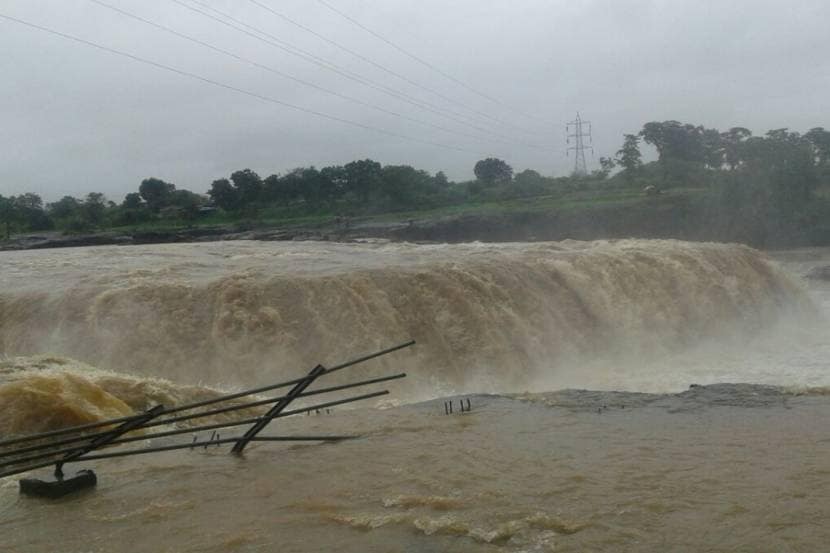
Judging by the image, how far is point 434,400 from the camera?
9805 millimetres

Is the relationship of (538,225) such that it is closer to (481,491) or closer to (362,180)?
(362,180)

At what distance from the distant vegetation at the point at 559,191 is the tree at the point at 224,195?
A: 0.06 meters

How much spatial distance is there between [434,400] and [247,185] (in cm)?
4078

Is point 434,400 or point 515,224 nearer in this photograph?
point 434,400

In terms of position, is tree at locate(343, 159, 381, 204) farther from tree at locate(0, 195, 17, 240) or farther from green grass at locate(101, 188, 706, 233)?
tree at locate(0, 195, 17, 240)

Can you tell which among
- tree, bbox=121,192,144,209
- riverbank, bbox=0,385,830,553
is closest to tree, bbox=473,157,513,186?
tree, bbox=121,192,144,209

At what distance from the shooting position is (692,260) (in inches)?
827

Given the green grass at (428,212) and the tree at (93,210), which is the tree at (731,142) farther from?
the tree at (93,210)

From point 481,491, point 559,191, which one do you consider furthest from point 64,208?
point 481,491

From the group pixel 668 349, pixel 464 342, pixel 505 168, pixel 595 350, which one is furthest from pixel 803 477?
pixel 505 168

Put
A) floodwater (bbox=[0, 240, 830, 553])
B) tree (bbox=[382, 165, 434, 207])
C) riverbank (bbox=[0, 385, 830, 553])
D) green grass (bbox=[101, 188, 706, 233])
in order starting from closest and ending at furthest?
riverbank (bbox=[0, 385, 830, 553])
floodwater (bbox=[0, 240, 830, 553])
green grass (bbox=[101, 188, 706, 233])
tree (bbox=[382, 165, 434, 207])

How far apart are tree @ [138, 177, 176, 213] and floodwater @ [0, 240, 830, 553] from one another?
29.4 m

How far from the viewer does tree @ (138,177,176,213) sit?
47.9 m

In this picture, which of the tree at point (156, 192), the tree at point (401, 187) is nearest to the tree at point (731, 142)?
the tree at point (401, 187)
